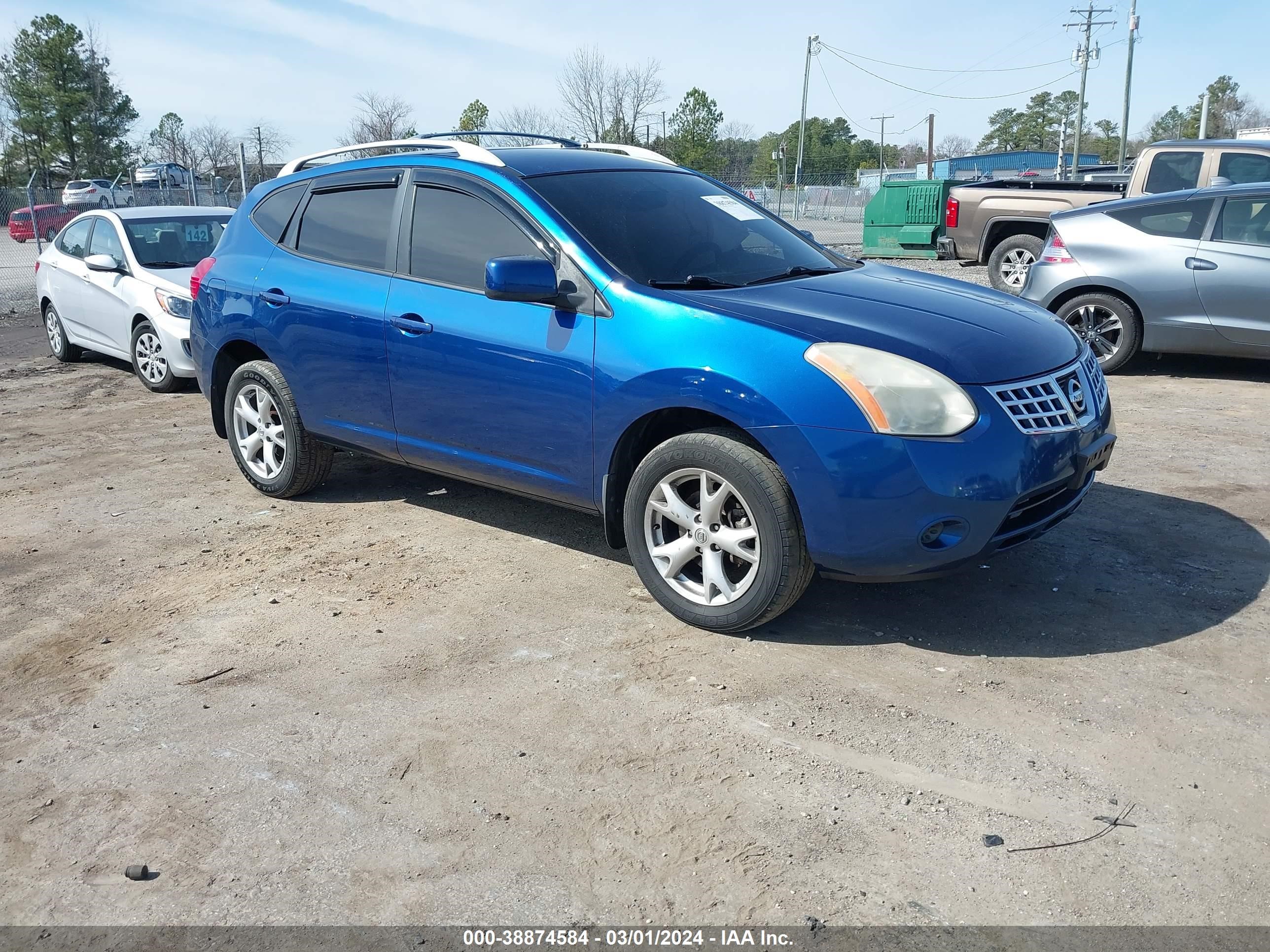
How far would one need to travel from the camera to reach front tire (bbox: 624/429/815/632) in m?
3.81

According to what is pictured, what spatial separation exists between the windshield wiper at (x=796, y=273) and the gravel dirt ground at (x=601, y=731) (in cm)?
133

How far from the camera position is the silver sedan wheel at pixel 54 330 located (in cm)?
1100

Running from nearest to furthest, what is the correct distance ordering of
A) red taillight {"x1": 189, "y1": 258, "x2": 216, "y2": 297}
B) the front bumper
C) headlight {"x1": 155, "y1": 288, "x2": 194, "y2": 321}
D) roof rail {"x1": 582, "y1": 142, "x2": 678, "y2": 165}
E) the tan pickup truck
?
the front bumper
roof rail {"x1": 582, "y1": 142, "x2": 678, "y2": 165}
red taillight {"x1": 189, "y1": 258, "x2": 216, "y2": 297}
headlight {"x1": 155, "y1": 288, "x2": 194, "y2": 321}
the tan pickup truck

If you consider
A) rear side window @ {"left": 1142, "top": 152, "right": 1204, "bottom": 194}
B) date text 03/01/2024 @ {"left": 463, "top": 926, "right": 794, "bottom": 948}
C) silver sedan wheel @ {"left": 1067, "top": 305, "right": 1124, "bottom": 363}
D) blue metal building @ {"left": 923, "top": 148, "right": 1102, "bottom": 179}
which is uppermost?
blue metal building @ {"left": 923, "top": 148, "right": 1102, "bottom": 179}

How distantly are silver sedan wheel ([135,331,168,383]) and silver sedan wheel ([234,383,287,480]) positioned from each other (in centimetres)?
368

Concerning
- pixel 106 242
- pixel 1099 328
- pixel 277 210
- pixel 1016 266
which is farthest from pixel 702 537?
pixel 1016 266

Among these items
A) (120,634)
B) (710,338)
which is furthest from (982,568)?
(120,634)

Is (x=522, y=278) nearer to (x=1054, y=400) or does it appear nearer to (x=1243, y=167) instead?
(x=1054, y=400)

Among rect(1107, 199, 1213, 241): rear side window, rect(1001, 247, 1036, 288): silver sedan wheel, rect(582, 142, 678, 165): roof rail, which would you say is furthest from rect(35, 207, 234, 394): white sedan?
rect(1001, 247, 1036, 288): silver sedan wheel

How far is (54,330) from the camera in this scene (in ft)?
36.4

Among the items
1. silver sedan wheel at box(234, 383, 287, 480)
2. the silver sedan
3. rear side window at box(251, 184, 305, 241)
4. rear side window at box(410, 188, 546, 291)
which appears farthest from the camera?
the silver sedan

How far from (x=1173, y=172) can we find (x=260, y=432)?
409 inches

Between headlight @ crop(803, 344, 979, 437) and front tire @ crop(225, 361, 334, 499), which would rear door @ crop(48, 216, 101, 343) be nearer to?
front tire @ crop(225, 361, 334, 499)

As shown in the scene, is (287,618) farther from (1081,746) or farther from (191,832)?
(1081,746)
